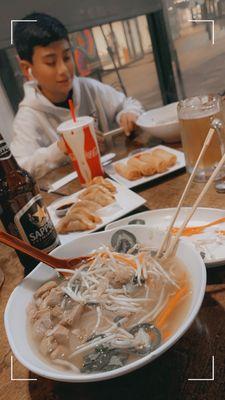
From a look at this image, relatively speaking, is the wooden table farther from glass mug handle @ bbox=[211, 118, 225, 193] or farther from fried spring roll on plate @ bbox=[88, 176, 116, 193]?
fried spring roll on plate @ bbox=[88, 176, 116, 193]

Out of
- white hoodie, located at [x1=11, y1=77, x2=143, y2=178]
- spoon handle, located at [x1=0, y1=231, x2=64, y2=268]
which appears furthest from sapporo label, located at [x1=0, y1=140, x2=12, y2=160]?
white hoodie, located at [x1=11, y1=77, x2=143, y2=178]

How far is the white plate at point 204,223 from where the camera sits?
0.71m

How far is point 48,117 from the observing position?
2549 millimetres

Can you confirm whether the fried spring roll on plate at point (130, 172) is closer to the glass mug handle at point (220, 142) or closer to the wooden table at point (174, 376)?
the glass mug handle at point (220, 142)

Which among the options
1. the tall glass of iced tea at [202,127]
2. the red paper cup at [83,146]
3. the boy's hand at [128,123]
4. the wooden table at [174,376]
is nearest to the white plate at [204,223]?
the wooden table at [174,376]

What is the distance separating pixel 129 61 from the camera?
12.6ft

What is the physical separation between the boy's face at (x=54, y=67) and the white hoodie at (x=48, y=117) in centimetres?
10

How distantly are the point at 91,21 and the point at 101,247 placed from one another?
3.18 metres

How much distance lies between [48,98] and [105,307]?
7.25 feet

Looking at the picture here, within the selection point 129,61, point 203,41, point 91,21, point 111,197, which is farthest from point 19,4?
point 111,197

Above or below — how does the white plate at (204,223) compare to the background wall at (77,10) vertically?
below

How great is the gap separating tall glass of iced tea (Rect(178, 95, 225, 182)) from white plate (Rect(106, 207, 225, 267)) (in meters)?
0.26

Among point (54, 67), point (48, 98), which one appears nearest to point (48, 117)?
point (48, 98)

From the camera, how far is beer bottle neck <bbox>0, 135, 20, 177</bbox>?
2.68ft
